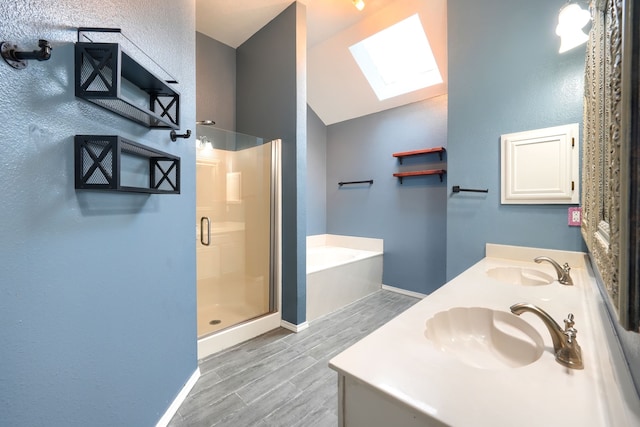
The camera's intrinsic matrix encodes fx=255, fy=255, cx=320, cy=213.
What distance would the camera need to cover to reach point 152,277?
1276 mm

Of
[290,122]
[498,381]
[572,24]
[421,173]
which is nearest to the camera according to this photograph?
[498,381]

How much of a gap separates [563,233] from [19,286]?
2801mm

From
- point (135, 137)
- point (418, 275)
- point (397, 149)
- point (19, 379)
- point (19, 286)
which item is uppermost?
point (397, 149)

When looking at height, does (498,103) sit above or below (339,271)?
above

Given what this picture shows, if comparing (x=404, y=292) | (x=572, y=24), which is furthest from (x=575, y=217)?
(x=404, y=292)

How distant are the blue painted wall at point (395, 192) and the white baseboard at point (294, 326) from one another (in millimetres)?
1507

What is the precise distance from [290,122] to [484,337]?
2.17 meters

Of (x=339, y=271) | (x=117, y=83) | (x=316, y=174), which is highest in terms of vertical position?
(x=316, y=174)

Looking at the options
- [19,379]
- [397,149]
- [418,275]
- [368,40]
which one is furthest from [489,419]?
[368,40]

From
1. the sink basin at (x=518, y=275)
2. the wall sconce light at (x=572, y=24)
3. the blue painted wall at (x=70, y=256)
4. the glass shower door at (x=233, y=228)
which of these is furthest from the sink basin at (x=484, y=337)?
the glass shower door at (x=233, y=228)

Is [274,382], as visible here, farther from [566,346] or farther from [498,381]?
[566,346]

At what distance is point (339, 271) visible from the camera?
2936 mm

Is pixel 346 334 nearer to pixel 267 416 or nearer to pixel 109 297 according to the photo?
pixel 267 416

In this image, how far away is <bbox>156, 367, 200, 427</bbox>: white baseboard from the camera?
135 centimetres
